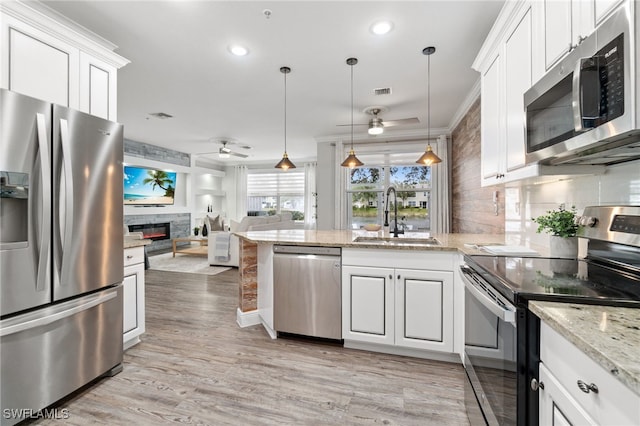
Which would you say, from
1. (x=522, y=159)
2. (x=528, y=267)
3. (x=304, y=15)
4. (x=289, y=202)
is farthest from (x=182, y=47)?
(x=289, y=202)

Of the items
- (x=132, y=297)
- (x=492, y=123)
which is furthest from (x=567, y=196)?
(x=132, y=297)

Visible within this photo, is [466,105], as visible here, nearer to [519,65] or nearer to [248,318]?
[519,65]

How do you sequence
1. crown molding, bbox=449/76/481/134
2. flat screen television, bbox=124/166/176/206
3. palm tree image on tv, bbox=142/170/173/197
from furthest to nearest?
palm tree image on tv, bbox=142/170/173/197 → flat screen television, bbox=124/166/176/206 → crown molding, bbox=449/76/481/134

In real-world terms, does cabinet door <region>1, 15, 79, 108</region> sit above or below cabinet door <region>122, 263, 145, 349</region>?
above

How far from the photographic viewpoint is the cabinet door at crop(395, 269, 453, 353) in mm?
2209

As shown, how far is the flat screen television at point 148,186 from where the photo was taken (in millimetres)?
6734

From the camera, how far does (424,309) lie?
2248 mm

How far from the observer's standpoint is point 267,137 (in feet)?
21.1

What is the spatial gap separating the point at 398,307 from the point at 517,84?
1.73 metres

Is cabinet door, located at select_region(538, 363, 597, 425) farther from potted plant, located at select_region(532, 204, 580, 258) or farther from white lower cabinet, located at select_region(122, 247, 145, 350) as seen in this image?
white lower cabinet, located at select_region(122, 247, 145, 350)

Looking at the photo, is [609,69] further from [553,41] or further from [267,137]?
[267,137]

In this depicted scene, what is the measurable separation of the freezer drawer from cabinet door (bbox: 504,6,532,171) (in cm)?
285

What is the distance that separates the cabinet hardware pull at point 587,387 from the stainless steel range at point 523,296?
0.23 m

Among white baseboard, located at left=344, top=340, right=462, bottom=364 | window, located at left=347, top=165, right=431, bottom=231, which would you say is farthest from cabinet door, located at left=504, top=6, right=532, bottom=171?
window, located at left=347, top=165, right=431, bottom=231
